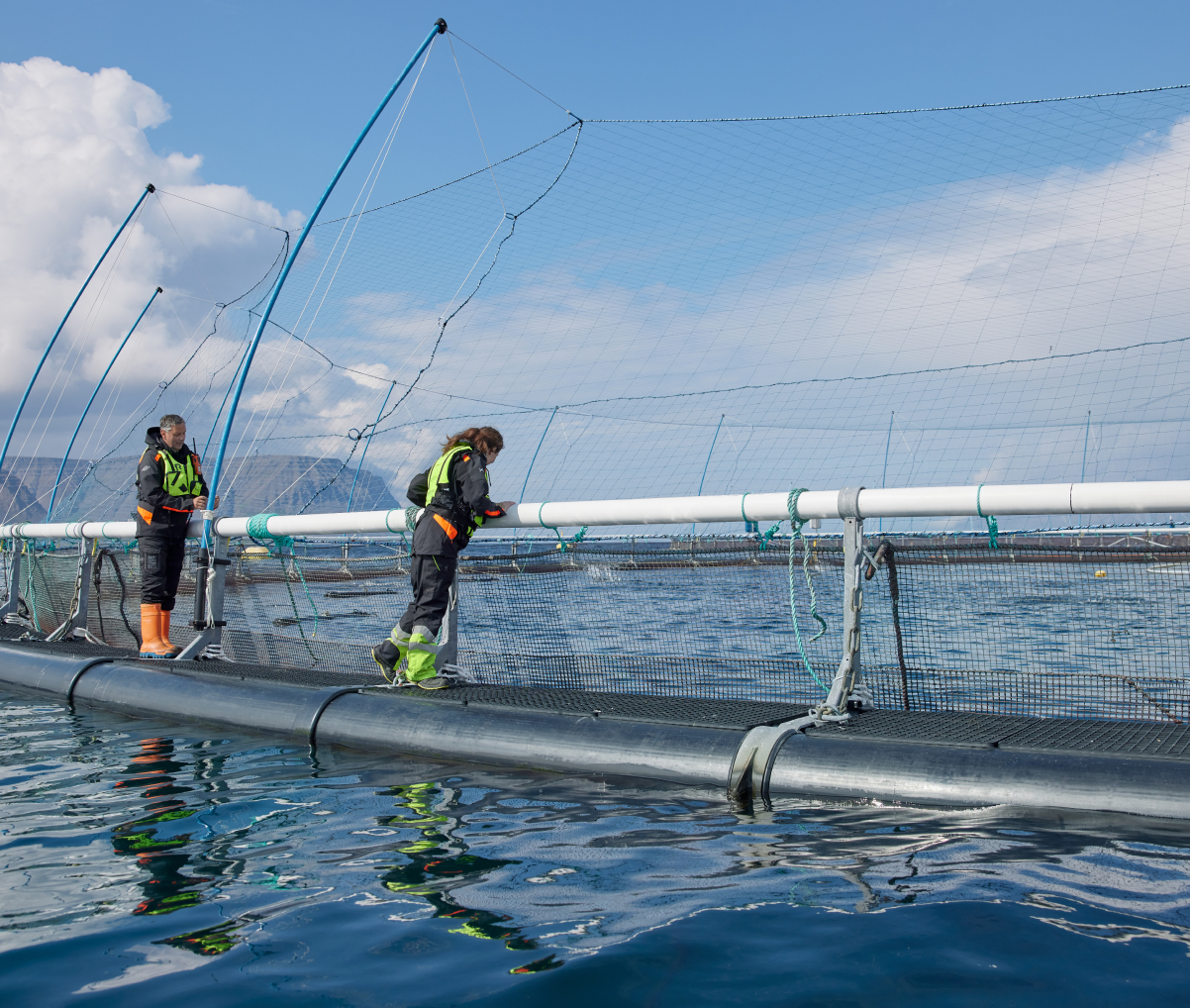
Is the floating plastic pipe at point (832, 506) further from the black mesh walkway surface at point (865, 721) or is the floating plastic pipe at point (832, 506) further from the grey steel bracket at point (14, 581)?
the grey steel bracket at point (14, 581)

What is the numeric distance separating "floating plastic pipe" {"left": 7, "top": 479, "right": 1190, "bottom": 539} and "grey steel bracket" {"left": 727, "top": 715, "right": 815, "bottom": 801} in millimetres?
1108

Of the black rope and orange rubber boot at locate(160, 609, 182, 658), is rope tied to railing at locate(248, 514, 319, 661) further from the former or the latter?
the black rope

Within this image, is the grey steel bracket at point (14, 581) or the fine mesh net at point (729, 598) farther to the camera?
the grey steel bracket at point (14, 581)

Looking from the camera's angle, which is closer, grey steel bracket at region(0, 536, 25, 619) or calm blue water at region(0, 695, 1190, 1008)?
calm blue water at region(0, 695, 1190, 1008)

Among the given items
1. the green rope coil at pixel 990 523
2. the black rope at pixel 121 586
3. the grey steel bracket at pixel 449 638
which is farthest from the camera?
the black rope at pixel 121 586

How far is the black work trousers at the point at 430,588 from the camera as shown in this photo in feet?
17.7

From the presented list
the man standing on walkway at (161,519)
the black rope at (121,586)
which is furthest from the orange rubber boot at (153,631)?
the black rope at (121,586)

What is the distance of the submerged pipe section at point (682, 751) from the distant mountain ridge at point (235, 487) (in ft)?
6.95

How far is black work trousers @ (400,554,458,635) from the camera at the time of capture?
539 centimetres

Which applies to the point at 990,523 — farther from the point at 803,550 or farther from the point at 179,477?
the point at 179,477

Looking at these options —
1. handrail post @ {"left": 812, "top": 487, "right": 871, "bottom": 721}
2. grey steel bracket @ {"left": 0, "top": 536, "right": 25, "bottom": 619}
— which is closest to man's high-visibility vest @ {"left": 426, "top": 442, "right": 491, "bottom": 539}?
handrail post @ {"left": 812, "top": 487, "right": 871, "bottom": 721}

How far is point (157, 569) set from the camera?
7137mm

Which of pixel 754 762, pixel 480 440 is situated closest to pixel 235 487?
pixel 480 440

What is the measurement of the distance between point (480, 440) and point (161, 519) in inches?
120
